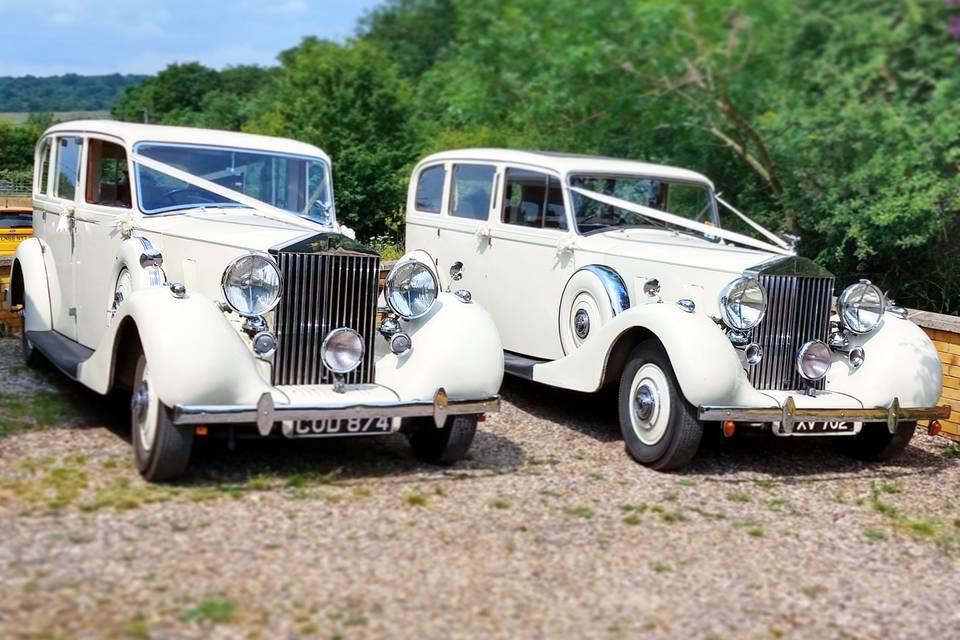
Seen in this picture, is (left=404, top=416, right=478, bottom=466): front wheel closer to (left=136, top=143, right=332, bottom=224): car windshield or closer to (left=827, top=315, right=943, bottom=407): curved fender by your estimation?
(left=136, top=143, right=332, bottom=224): car windshield

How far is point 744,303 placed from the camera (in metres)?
6.34

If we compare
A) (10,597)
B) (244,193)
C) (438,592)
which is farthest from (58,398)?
(438,592)

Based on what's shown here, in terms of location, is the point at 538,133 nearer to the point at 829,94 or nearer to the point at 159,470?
the point at 829,94

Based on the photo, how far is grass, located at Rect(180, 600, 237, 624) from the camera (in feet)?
11.9

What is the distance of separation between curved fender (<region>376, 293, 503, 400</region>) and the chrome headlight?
28 cm

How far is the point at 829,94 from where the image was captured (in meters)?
5.46

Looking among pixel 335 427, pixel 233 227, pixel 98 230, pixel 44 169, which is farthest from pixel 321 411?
pixel 44 169

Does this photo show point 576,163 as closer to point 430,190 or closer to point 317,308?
point 430,190

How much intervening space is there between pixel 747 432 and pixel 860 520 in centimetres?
85

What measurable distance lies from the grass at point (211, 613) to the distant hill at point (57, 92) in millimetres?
8735

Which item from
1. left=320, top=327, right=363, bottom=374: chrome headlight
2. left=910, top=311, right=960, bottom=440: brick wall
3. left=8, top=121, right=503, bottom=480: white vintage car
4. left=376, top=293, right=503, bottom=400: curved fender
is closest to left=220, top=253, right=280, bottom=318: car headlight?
left=8, top=121, right=503, bottom=480: white vintage car

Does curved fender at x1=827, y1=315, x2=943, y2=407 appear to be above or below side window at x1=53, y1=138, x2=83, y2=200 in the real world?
below

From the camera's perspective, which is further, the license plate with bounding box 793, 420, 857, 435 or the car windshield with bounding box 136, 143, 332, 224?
the car windshield with bounding box 136, 143, 332, 224

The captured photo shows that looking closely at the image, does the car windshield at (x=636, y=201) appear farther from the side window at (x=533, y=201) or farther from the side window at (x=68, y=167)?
the side window at (x=68, y=167)
